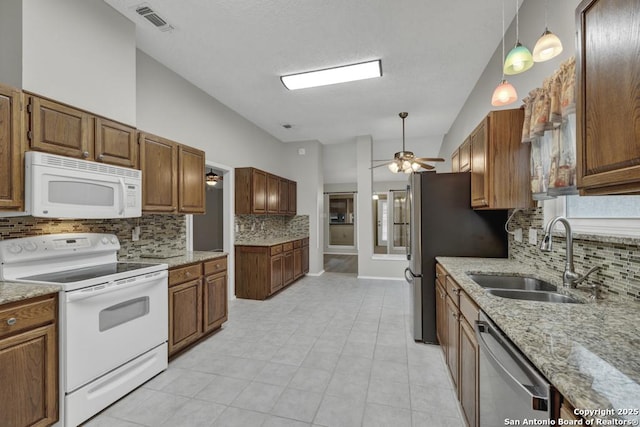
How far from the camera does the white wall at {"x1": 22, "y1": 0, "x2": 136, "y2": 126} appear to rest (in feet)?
6.28

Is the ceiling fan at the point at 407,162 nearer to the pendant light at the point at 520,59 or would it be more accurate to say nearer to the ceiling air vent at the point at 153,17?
the pendant light at the point at 520,59

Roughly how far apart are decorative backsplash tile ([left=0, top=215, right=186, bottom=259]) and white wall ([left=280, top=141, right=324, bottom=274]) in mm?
3131

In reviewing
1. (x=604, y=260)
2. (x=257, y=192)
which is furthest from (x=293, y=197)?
(x=604, y=260)

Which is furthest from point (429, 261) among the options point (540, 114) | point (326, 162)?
point (326, 162)

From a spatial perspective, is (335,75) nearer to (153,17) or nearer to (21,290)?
(153,17)

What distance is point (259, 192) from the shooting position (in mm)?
4734

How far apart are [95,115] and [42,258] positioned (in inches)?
43.9

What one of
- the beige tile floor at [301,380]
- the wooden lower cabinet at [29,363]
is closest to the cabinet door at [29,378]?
the wooden lower cabinet at [29,363]

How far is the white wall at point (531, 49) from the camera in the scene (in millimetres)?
1792

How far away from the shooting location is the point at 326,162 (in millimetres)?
7316

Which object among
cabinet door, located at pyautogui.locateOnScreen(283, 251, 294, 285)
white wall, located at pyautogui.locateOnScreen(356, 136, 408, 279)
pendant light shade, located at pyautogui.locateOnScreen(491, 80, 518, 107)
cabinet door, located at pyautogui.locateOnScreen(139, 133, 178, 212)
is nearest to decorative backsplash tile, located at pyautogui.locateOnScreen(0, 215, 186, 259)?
cabinet door, located at pyautogui.locateOnScreen(139, 133, 178, 212)

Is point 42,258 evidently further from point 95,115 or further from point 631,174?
point 631,174

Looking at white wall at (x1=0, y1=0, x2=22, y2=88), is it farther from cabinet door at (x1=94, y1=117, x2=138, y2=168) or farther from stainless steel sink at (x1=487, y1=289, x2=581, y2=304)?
stainless steel sink at (x1=487, y1=289, x2=581, y2=304)

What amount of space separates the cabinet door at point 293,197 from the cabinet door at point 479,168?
12.9 feet
